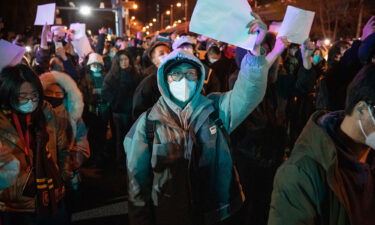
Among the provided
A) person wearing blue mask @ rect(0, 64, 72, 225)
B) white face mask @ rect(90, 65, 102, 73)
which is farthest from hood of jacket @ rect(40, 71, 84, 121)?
white face mask @ rect(90, 65, 102, 73)

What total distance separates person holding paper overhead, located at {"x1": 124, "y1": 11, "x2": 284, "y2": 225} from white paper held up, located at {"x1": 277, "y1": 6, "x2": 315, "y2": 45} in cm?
172

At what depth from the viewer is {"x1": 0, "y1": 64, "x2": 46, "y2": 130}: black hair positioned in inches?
106

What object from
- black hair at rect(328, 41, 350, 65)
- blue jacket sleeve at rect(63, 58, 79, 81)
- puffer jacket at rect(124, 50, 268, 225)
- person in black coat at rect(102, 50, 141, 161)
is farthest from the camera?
blue jacket sleeve at rect(63, 58, 79, 81)

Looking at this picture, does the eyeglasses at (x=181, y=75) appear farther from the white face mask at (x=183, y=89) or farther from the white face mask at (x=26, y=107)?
the white face mask at (x=26, y=107)

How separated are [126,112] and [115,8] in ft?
62.2

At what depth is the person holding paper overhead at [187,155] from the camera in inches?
90.8

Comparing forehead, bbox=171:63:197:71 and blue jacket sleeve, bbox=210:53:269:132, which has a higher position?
forehead, bbox=171:63:197:71

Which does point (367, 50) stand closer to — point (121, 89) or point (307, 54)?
point (307, 54)

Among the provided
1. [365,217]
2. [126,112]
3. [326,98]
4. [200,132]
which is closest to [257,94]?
[200,132]

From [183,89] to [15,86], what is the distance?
4.54ft

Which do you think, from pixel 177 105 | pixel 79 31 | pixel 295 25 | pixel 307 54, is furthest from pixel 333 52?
pixel 79 31

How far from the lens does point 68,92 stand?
350cm

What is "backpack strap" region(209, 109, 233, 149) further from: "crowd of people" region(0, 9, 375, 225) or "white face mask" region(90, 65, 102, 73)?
"white face mask" region(90, 65, 102, 73)

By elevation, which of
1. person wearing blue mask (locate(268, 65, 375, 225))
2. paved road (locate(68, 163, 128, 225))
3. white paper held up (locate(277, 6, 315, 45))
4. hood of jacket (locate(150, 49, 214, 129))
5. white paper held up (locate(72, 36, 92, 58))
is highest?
white paper held up (locate(72, 36, 92, 58))
